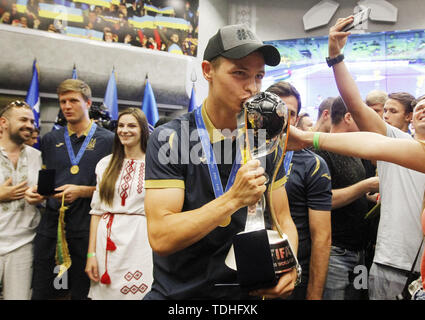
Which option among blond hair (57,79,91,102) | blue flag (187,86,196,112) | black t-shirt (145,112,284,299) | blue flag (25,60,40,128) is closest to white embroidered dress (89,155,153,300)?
blond hair (57,79,91,102)

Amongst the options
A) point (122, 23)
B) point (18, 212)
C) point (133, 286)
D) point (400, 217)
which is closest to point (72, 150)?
point (18, 212)

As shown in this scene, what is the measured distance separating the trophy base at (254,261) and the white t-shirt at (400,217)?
1.33 m

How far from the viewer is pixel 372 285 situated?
2.11 meters

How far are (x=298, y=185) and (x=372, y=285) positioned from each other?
0.78 m

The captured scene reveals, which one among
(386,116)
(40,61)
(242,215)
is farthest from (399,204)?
(40,61)

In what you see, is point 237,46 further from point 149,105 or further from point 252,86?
point 149,105

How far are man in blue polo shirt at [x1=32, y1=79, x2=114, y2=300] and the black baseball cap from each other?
1.91 meters

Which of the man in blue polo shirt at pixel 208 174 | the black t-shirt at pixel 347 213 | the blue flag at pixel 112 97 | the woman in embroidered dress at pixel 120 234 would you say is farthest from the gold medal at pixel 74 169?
the blue flag at pixel 112 97

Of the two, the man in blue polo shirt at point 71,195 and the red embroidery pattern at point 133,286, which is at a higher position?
the man in blue polo shirt at point 71,195

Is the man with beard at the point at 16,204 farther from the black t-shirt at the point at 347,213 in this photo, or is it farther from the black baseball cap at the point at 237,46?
the black t-shirt at the point at 347,213

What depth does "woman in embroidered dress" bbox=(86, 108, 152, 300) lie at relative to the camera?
8.31ft

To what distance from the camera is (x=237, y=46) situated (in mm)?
1318

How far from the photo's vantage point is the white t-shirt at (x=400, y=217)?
78.1 inches
